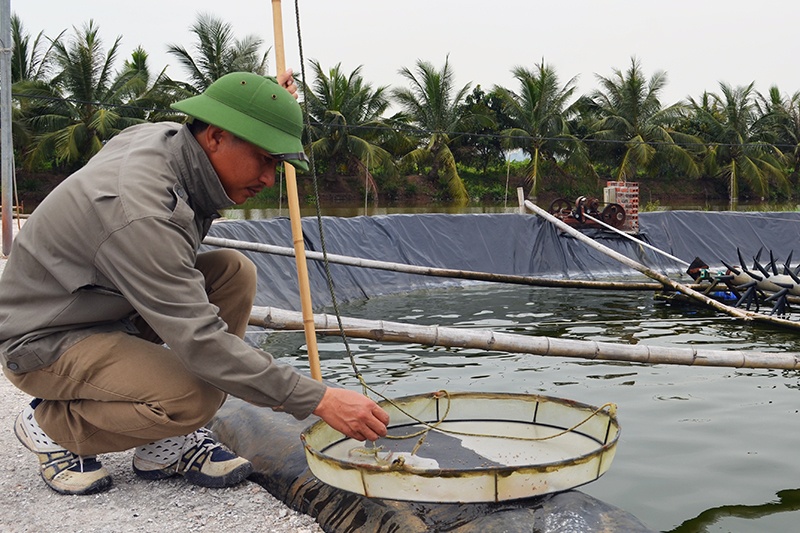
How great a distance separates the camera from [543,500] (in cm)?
222

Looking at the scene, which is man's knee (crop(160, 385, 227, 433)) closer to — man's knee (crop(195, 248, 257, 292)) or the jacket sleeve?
the jacket sleeve

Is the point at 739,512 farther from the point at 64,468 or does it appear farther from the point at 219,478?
the point at 64,468

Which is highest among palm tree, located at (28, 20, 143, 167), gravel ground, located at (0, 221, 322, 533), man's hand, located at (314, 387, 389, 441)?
palm tree, located at (28, 20, 143, 167)

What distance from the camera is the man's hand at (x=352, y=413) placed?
2.11 meters

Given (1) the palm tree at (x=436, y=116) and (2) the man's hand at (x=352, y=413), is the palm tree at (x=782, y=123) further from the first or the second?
(2) the man's hand at (x=352, y=413)

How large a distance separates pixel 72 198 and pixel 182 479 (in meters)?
1.12

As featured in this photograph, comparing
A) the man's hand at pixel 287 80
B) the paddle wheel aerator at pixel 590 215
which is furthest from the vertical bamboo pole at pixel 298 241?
the paddle wheel aerator at pixel 590 215

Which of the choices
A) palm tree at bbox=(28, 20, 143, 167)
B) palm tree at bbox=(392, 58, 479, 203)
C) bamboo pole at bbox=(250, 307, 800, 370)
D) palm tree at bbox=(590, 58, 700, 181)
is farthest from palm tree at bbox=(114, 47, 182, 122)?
bamboo pole at bbox=(250, 307, 800, 370)

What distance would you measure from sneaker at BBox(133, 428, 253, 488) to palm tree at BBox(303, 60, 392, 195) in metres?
26.0

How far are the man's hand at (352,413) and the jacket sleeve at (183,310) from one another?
0.06 meters

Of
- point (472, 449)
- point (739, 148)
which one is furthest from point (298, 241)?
point (739, 148)

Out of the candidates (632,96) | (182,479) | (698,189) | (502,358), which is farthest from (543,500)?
(698,189)

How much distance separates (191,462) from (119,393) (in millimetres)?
490

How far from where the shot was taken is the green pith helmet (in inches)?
84.0
